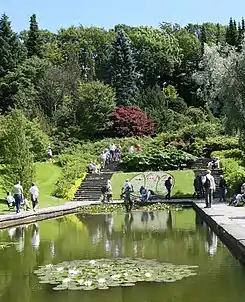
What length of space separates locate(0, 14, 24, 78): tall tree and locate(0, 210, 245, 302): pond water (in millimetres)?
48540

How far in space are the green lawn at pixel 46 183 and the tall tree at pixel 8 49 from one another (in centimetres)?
2674

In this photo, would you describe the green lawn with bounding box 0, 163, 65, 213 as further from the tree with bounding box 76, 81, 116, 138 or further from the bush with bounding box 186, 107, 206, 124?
the bush with bounding box 186, 107, 206, 124

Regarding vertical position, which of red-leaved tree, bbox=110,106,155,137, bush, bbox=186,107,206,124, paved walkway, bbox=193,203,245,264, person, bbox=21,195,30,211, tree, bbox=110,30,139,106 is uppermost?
tree, bbox=110,30,139,106

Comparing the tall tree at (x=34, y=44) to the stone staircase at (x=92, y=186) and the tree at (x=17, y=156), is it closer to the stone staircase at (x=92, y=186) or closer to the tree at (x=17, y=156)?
the stone staircase at (x=92, y=186)

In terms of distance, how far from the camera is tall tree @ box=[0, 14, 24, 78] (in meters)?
69.2

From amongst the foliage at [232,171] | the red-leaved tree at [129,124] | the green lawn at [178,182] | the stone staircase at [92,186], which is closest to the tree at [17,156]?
the stone staircase at [92,186]

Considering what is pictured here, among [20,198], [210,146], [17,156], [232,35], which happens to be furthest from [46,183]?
[232,35]

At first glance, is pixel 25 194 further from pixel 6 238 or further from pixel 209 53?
pixel 209 53

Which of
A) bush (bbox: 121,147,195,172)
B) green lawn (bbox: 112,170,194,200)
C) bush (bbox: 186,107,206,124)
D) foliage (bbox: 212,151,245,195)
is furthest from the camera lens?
bush (bbox: 186,107,206,124)

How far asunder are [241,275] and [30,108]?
5334 centimetres

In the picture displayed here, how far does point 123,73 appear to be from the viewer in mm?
70375

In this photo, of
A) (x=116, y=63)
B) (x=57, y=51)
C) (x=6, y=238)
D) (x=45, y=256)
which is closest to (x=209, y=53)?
(x=6, y=238)

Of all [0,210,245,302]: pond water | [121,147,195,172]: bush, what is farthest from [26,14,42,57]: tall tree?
[0,210,245,302]: pond water

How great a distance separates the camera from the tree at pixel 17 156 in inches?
1094
